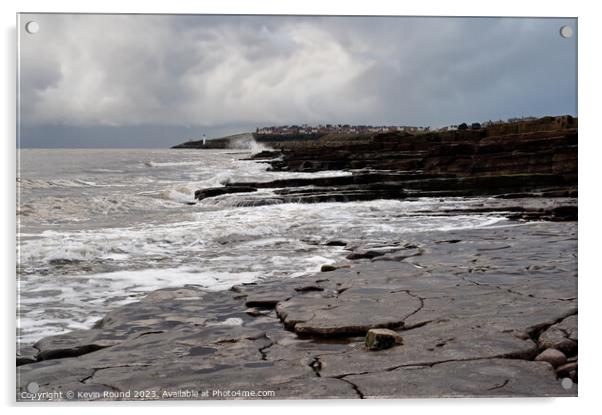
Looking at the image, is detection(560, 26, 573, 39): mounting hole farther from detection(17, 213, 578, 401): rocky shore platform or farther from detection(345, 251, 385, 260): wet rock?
detection(345, 251, 385, 260): wet rock

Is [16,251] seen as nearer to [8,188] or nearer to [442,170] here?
[8,188]

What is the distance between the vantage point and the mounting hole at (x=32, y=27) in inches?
154

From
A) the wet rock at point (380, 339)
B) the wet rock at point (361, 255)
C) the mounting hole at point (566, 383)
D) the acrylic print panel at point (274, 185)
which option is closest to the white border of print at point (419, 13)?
the acrylic print panel at point (274, 185)

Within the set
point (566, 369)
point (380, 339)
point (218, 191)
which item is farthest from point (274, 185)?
point (566, 369)

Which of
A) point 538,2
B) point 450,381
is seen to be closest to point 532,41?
point 538,2

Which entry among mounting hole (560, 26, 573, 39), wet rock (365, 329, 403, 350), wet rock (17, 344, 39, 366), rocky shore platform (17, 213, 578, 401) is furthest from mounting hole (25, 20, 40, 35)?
mounting hole (560, 26, 573, 39)

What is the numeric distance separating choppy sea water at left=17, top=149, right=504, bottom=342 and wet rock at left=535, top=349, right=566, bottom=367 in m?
1.69

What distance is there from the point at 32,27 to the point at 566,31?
382 centimetres

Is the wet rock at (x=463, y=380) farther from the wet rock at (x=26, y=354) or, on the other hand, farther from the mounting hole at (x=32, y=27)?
the mounting hole at (x=32, y=27)

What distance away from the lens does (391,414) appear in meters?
3.47

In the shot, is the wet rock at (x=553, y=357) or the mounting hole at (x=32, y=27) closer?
the wet rock at (x=553, y=357)

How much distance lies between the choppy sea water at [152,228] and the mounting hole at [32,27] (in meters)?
0.83

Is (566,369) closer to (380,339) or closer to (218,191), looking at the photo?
(380,339)
